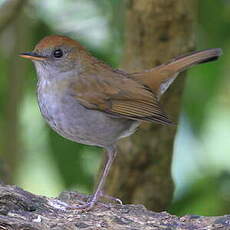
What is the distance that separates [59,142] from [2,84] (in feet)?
3.32

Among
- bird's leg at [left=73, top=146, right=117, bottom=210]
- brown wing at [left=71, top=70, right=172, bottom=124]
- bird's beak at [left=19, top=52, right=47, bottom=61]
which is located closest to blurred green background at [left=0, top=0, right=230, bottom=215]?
bird's leg at [left=73, top=146, right=117, bottom=210]

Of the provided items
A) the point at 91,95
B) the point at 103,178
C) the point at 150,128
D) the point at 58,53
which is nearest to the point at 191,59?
the point at 150,128

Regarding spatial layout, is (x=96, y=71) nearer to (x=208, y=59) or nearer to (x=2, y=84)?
(x=208, y=59)

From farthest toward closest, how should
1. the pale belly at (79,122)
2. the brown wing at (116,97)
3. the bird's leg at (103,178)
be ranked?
the brown wing at (116,97), the pale belly at (79,122), the bird's leg at (103,178)

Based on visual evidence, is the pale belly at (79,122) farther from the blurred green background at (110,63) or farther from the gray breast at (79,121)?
the blurred green background at (110,63)

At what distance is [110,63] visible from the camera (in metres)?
7.98

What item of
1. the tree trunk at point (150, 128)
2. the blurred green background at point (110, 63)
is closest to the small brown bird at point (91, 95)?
the tree trunk at point (150, 128)

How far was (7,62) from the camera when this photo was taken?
8.32 m

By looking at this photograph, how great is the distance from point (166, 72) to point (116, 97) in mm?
540

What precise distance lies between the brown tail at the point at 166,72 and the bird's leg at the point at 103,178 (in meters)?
0.66

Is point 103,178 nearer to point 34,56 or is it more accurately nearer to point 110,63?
point 34,56

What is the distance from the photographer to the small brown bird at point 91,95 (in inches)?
261

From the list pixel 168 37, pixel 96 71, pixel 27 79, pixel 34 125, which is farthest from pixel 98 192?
pixel 34 125

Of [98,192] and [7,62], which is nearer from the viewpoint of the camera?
[98,192]
